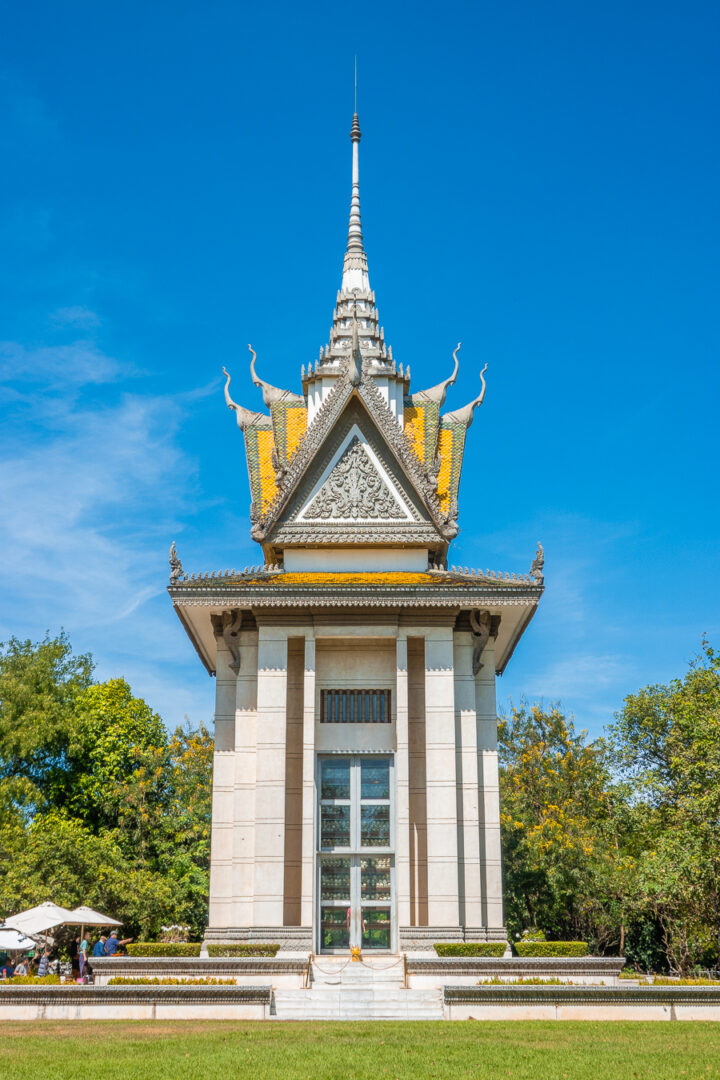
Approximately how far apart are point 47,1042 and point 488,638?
1450cm

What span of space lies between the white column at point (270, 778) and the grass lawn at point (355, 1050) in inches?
251

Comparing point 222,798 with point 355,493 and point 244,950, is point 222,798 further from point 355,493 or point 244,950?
point 355,493

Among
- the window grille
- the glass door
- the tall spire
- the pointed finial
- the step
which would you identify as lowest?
the step

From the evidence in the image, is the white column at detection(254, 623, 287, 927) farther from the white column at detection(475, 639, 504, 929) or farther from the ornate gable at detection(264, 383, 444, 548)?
the white column at detection(475, 639, 504, 929)

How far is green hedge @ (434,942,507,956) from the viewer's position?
863 inches

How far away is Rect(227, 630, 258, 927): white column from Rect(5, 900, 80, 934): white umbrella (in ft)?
11.8

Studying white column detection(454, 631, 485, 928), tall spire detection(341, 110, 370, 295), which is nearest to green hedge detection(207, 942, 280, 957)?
white column detection(454, 631, 485, 928)

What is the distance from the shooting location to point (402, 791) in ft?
80.2

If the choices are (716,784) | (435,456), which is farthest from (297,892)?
(435,456)

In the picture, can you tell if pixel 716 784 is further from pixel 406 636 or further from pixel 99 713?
pixel 99 713

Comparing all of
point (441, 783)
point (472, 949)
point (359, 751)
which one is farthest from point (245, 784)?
point (472, 949)

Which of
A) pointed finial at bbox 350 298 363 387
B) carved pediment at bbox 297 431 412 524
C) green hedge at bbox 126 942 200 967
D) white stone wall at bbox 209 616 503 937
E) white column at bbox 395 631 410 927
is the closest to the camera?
green hedge at bbox 126 942 200 967

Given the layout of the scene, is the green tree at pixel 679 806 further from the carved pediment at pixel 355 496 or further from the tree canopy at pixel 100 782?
the tree canopy at pixel 100 782

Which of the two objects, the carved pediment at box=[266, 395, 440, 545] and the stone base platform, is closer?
the stone base platform
